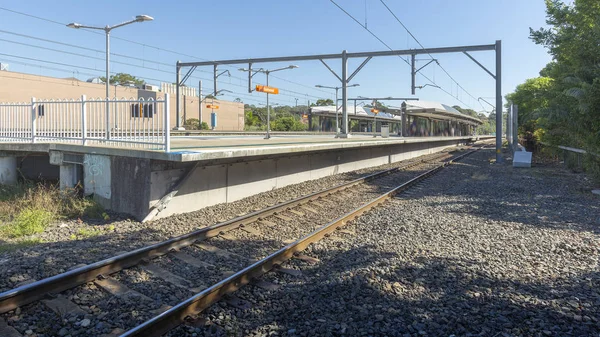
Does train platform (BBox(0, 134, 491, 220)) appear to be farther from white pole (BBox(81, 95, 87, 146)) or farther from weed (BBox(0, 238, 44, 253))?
weed (BBox(0, 238, 44, 253))

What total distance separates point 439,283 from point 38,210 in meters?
6.69

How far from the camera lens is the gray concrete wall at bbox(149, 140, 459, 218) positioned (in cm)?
889

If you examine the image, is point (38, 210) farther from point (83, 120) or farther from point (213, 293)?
point (213, 293)

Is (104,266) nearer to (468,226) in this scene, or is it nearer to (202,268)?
(202,268)

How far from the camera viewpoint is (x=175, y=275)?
225 inches

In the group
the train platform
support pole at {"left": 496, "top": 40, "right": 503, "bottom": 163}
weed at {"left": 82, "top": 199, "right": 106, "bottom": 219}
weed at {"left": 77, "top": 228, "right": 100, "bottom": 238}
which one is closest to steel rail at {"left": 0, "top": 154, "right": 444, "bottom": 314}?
the train platform

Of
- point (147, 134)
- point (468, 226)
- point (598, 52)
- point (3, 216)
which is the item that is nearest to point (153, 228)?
point (147, 134)

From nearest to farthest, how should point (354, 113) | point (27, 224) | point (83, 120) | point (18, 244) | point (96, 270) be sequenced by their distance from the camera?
point (96, 270), point (18, 244), point (27, 224), point (83, 120), point (354, 113)

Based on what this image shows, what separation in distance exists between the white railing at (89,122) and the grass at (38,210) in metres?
1.22

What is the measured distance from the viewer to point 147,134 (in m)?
8.89

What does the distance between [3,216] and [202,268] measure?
492 cm

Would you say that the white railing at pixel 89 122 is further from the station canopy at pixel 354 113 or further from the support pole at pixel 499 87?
the station canopy at pixel 354 113

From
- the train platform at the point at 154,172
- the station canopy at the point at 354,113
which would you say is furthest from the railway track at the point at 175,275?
the station canopy at the point at 354,113

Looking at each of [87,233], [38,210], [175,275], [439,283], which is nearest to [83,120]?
[38,210]
